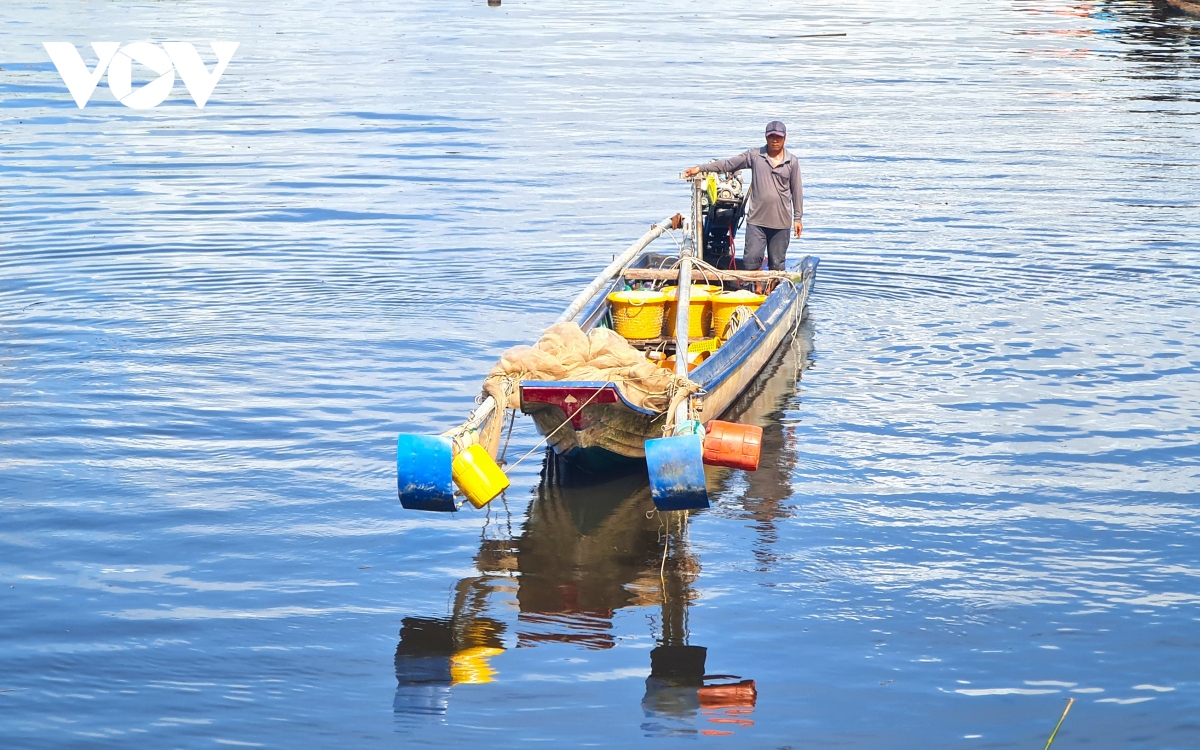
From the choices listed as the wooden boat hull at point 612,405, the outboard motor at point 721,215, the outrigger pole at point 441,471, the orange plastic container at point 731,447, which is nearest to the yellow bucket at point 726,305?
the wooden boat hull at point 612,405

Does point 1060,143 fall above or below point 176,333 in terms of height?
above

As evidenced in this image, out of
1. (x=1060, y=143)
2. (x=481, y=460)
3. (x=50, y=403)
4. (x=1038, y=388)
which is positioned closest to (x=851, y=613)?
(x=481, y=460)

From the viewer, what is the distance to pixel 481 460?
8.91 metres

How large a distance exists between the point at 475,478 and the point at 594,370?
5.39 ft

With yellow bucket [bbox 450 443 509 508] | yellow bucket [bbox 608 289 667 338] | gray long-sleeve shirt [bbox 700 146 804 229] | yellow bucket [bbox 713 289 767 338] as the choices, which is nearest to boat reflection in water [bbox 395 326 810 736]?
yellow bucket [bbox 450 443 509 508]

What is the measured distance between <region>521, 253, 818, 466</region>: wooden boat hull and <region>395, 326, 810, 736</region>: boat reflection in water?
0.48 meters

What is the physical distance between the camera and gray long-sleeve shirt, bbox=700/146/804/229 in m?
14.3

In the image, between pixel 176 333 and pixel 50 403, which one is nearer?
pixel 50 403

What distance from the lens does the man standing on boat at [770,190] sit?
14.3 m

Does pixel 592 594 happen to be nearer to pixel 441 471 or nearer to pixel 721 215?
→ pixel 441 471

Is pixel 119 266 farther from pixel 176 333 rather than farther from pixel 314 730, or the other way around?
pixel 314 730

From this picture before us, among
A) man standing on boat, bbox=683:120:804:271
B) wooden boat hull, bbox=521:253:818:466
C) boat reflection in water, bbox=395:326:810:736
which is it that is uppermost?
man standing on boat, bbox=683:120:804:271

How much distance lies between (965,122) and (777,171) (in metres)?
16.9

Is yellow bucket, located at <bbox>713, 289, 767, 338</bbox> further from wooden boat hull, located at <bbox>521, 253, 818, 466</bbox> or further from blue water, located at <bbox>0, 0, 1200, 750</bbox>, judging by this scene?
blue water, located at <bbox>0, 0, 1200, 750</bbox>
